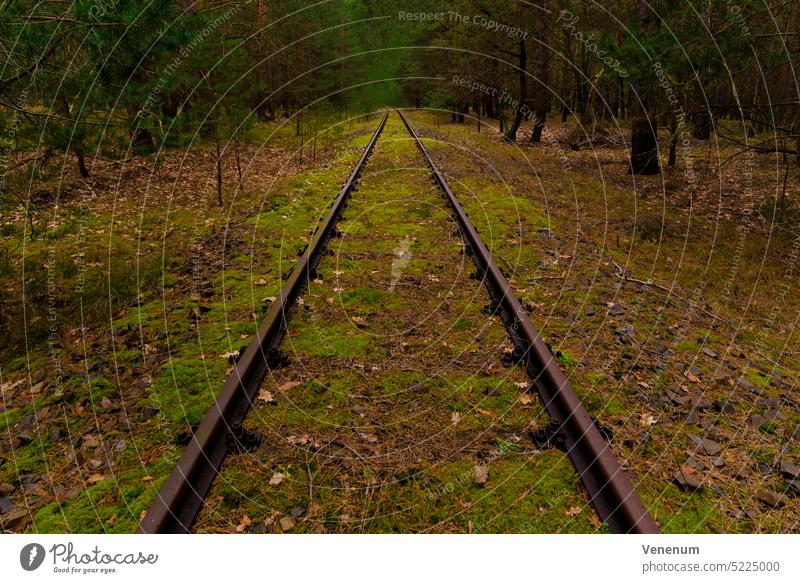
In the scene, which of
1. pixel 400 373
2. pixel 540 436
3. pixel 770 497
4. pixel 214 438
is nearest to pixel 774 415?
pixel 770 497

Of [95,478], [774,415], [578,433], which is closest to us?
[95,478]

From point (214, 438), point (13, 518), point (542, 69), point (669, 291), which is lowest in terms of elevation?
point (13, 518)

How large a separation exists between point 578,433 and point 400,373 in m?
1.41

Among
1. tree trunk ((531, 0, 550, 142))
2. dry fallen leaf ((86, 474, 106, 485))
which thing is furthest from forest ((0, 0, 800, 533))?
tree trunk ((531, 0, 550, 142))

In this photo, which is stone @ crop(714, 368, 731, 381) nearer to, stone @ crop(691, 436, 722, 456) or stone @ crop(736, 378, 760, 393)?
stone @ crop(736, 378, 760, 393)

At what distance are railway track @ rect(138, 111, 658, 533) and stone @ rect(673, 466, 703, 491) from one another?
1.48ft

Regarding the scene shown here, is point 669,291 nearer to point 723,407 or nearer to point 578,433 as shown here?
point 723,407

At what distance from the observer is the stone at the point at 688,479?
2.78 meters

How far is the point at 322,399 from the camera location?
3.47 metres

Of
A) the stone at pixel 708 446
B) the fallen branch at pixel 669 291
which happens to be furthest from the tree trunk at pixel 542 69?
the stone at pixel 708 446

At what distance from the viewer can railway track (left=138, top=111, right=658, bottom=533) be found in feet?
8.07

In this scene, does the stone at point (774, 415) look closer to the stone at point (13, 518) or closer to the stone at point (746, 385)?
the stone at point (746, 385)

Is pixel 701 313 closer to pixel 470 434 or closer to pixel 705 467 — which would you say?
pixel 705 467

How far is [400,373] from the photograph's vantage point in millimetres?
3770
